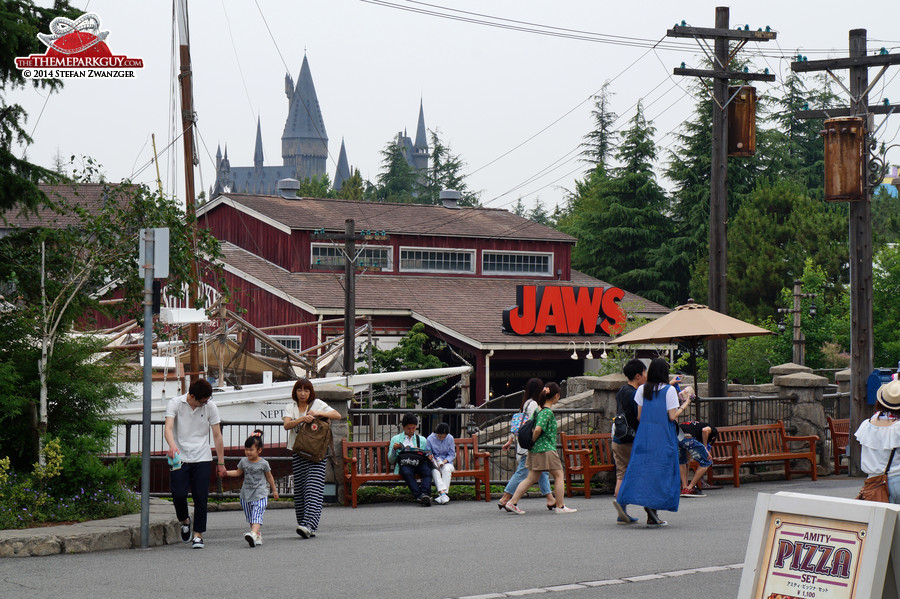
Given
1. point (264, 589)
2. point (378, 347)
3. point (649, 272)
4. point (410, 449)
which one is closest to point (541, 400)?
point (410, 449)

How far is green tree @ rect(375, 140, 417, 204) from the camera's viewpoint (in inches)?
3691

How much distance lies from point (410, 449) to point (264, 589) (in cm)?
690

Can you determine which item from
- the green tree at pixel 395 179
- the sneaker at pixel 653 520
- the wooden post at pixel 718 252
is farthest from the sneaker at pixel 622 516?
the green tree at pixel 395 179

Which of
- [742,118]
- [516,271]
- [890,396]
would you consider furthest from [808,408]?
[516,271]

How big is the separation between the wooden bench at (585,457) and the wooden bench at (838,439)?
5020mm

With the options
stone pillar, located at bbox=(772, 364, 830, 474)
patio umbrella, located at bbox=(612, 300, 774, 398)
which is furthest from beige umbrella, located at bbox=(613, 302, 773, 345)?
stone pillar, located at bbox=(772, 364, 830, 474)

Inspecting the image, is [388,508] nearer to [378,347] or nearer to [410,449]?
[410,449]

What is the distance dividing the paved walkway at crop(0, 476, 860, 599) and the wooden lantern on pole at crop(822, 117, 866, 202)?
7922 mm

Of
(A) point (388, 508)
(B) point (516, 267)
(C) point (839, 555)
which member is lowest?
(A) point (388, 508)

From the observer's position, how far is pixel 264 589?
324 inches

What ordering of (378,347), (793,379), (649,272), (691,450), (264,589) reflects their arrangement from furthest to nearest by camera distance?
(649,272)
(378,347)
(793,379)
(691,450)
(264,589)

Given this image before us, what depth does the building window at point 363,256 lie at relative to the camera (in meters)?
39.0

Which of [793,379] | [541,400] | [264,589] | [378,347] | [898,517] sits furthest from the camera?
[378,347]

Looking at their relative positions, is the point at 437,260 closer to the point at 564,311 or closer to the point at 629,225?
the point at 564,311
